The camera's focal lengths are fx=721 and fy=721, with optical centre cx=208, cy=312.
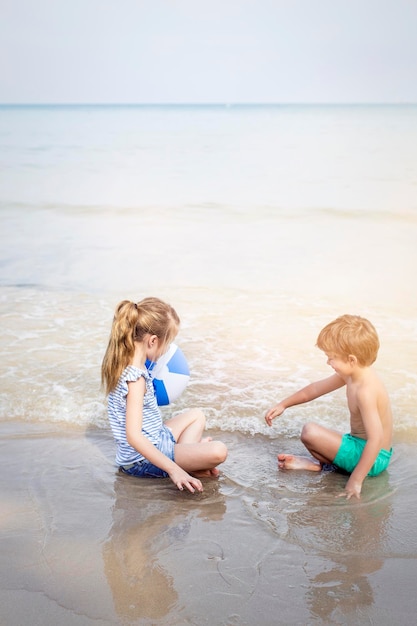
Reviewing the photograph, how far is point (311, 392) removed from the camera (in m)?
4.09

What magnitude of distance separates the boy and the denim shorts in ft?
1.97

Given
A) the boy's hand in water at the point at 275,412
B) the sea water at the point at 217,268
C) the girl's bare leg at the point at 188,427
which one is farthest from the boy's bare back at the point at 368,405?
the girl's bare leg at the point at 188,427

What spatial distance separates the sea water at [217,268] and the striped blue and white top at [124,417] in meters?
0.80

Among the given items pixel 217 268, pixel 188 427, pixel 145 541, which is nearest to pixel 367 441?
pixel 188 427

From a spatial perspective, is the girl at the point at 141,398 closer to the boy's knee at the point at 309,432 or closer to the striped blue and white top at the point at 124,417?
the striped blue and white top at the point at 124,417

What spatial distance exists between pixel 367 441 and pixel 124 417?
1.25 meters

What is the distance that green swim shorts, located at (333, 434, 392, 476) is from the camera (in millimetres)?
3744

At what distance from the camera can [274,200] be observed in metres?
18.2

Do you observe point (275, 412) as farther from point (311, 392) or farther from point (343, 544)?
point (343, 544)

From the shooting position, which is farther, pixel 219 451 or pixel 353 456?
pixel 353 456

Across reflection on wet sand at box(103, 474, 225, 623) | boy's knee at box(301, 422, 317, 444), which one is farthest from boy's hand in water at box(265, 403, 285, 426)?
reflection on wet sand at box(103, 474, 225, 623)

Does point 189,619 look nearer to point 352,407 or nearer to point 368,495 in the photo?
point 368,495

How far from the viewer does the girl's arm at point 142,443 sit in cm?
347

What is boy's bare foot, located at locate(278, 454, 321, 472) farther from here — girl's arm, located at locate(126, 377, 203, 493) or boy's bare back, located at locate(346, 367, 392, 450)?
girl's arm, located at locate(126, 377, 203, 493)
